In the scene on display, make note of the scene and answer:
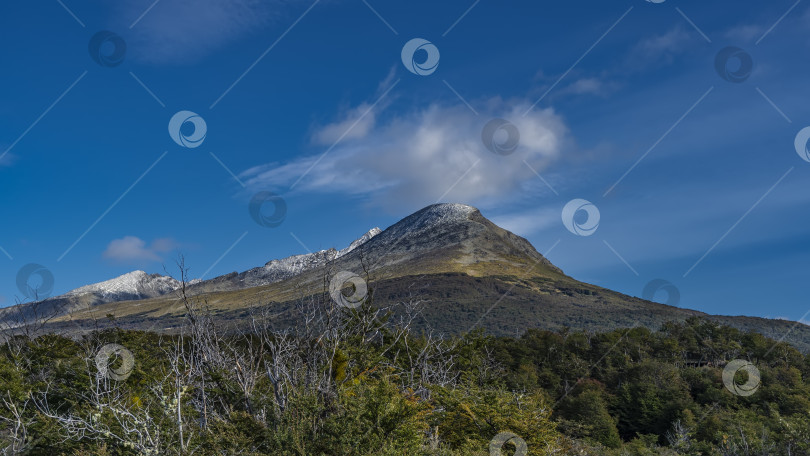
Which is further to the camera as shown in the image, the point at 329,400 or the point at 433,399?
the point at 433,399

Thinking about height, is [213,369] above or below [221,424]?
above

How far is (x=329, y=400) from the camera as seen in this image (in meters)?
8.77

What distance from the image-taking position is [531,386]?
134 feet

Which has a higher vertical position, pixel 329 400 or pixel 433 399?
pixel 433 399

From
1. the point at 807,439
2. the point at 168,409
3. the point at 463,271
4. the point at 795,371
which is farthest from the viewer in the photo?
the point at 463,271

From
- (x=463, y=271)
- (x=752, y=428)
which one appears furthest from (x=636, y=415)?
(x=463, y=271)

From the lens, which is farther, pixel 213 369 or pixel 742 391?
pixel 742 391

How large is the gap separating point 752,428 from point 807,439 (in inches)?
505

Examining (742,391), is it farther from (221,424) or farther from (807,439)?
(221,424)

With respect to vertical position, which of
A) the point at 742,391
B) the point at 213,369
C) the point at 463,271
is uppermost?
the point at 463,271

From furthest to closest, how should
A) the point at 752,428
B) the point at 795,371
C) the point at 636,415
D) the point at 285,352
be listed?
the point at 795,371 → the point at 636,415 → the point at 752,428 → the point at 285,352

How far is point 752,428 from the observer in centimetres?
3023

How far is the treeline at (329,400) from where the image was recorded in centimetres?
806

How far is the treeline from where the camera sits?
806 cm
